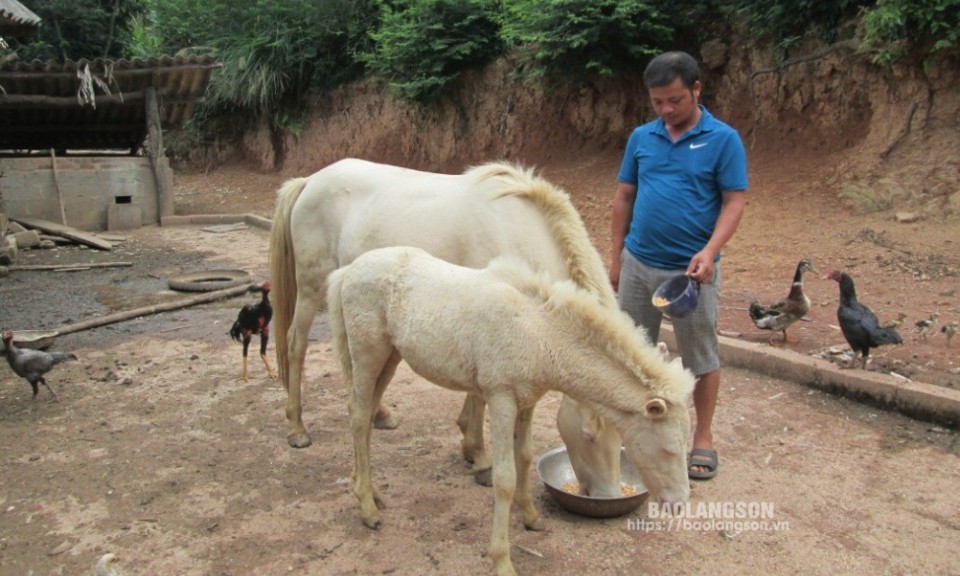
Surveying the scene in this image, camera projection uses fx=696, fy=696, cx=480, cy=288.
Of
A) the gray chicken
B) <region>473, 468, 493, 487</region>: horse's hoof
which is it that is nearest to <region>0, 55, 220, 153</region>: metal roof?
the gray chicken

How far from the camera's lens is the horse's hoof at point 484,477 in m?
3.72

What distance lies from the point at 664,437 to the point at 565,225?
127cm

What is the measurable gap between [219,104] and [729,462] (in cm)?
2012

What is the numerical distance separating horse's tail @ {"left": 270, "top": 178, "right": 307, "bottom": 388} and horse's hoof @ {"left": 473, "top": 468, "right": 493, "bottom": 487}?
171 cm

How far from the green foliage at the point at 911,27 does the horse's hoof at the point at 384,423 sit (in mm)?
7076

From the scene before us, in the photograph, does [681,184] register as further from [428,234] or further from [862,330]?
[862,330]

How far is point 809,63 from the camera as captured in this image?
9.49m

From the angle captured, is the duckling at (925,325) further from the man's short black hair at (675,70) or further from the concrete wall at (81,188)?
the concrete wall at (81,188)

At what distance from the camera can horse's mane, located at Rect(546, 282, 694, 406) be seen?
A: 263cm

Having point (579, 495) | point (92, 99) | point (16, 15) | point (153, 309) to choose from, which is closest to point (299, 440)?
point (579, 495)

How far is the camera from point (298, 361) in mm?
4500

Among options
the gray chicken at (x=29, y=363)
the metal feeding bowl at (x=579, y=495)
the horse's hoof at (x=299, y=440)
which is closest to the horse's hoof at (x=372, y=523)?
the metal feeding bowl at (x=579, y=495)

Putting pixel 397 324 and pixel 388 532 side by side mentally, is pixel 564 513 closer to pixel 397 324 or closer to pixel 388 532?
pixel 388 532

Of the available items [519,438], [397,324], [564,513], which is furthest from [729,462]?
[397,324]
